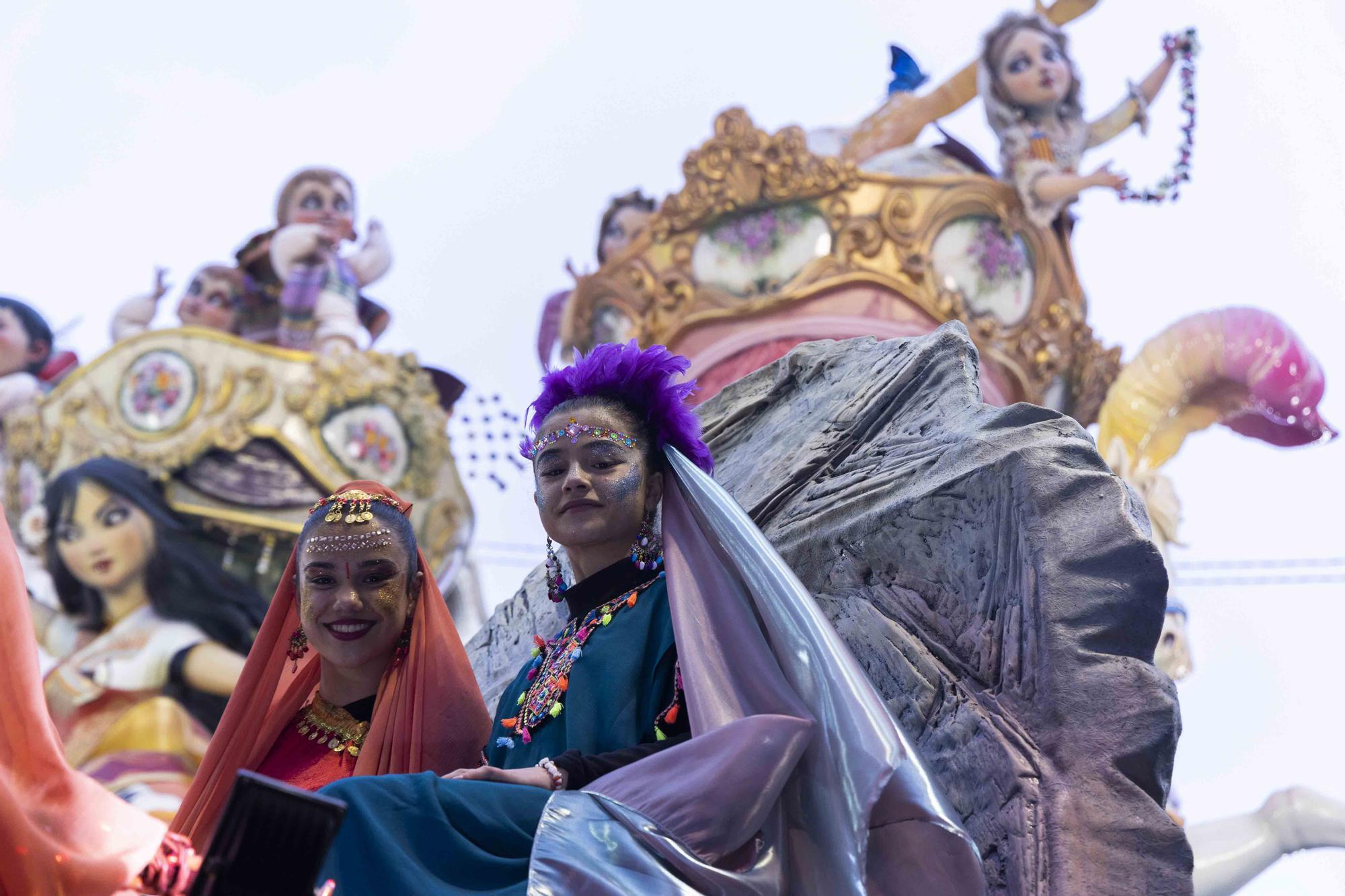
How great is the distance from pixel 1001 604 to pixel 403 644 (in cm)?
124

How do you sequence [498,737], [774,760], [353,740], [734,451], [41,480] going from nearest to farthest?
[774,760] < [498,737] < [353,740] < [734,451] < [41,480]

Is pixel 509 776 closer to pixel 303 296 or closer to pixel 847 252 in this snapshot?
pixel 847 252

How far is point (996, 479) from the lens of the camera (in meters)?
3.02

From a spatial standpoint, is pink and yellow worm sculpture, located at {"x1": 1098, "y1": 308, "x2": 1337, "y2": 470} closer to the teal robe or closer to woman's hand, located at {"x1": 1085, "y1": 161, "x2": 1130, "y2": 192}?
woman's hand, located at {"x1": 1085, "y1": 161, "x2": 1130, "y2": 192}

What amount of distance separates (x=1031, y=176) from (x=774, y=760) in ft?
22.2

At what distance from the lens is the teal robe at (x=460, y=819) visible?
7.59 feet

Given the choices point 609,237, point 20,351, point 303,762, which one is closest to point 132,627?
point 20,351

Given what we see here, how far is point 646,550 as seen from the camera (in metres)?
3.13

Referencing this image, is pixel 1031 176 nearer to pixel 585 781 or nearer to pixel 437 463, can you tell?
pixel 437 463

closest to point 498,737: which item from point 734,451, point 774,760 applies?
point 774,760

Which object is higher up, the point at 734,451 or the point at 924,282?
the point at 924,282

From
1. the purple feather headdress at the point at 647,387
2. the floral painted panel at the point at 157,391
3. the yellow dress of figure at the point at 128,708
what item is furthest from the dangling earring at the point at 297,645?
the floral painted panel at the point at 157,391

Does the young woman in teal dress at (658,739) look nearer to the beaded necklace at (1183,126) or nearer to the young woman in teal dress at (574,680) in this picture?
the young woman in teal dress at (574,680)

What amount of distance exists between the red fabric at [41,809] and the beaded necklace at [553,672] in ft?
2.84
